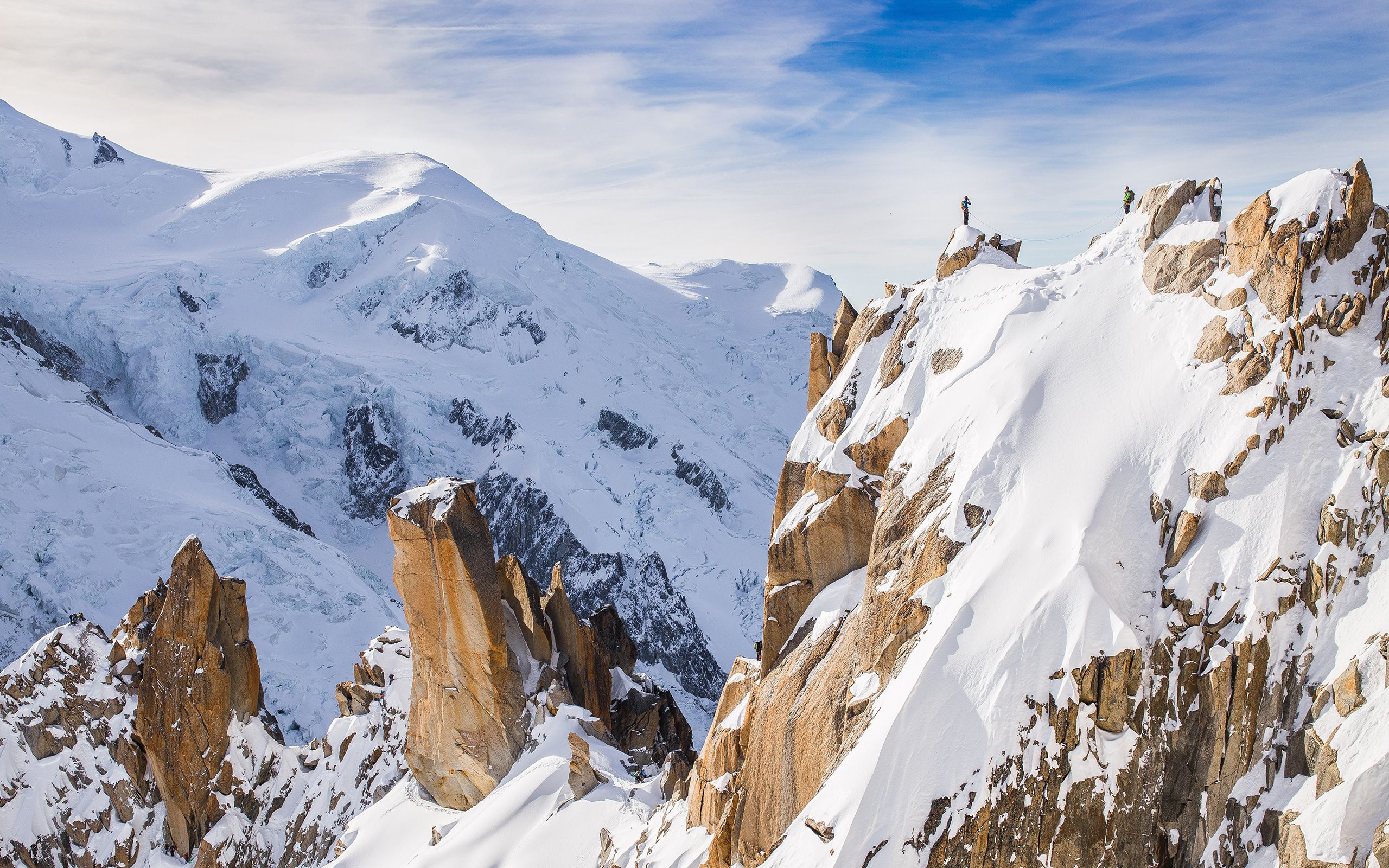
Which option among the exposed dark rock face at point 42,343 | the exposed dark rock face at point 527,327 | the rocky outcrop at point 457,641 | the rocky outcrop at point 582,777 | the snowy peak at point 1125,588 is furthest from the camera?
the exposed dark rock face at point 527,327

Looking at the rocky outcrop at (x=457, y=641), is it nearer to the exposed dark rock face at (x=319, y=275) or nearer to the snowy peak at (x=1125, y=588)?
the snowy peak at (x=1125, y=588)

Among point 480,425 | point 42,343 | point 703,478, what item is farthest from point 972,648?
point 42,343

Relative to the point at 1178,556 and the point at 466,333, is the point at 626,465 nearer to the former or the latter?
the point at 466,333

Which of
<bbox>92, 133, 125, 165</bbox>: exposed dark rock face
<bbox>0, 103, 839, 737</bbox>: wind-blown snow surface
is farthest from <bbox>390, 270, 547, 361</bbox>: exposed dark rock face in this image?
<bbox>92, 133, 125, 165</bbox>: exposed dark rock face

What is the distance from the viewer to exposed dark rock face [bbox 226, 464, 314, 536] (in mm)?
65500

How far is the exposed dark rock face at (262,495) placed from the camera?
65.5m

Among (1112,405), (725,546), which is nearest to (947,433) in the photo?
(1112,405)

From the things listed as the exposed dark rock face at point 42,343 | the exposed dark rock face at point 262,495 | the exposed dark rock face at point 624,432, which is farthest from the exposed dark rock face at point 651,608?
the exposed dark rock face at point 42,343

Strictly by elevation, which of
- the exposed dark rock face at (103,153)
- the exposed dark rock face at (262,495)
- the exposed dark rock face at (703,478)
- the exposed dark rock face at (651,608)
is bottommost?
the exposed dark rock face at (651,608)

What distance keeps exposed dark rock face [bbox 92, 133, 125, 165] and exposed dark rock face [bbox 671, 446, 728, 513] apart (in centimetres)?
8488

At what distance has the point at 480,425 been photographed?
94188 millimetres

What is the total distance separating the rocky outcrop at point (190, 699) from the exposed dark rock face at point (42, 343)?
44.6 metres

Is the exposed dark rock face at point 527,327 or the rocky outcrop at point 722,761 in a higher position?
the exposed dark rock face at point 527,327

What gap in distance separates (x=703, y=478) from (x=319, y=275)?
50188mm
